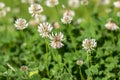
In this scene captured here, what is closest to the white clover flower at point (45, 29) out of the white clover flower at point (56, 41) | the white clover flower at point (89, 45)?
the white clover flower at point (56, 41)

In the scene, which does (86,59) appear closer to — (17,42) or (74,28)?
(74,28)

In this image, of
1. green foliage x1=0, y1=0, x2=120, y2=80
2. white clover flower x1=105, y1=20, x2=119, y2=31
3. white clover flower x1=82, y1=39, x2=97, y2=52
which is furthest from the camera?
white clover flower x1=105, y1=20, x2=119, y2=31

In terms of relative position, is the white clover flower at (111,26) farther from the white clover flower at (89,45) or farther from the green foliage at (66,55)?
the white clover flower at (89,45)

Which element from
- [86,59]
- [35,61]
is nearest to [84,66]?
[86,59]

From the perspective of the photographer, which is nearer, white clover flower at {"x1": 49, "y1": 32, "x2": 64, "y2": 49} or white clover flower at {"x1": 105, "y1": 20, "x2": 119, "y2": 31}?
white clover flower at {"x1": 49, "y1": 32, "x2": 64, "y2": 49}

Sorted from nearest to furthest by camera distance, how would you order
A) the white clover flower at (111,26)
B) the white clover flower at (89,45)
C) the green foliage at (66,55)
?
the white clover flower at (89,45)
the green foliage at (66,55)
the white clover flower at (111,26)

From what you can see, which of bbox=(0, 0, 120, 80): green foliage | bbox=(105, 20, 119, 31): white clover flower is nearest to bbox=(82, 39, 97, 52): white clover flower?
bbox=(0, 0, 120, 80): green foliage

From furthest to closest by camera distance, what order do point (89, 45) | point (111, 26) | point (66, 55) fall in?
1. point (111, 26)
2. point (66, 55)
3. point (89, 45)

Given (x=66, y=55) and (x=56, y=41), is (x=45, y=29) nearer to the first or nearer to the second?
(x=56, y=41)

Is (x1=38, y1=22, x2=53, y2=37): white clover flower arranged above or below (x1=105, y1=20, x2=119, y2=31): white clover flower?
below

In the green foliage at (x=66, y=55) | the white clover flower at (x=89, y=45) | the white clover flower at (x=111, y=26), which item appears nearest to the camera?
the white clover flower at (x=89, y=45)

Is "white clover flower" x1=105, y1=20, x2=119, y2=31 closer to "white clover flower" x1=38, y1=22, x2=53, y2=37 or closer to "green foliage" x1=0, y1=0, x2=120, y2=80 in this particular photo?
"green foliage" x1=0, y1=0, x2=120, y2=80

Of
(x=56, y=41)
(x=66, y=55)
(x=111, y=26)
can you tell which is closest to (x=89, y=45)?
(x=56, y=41)
